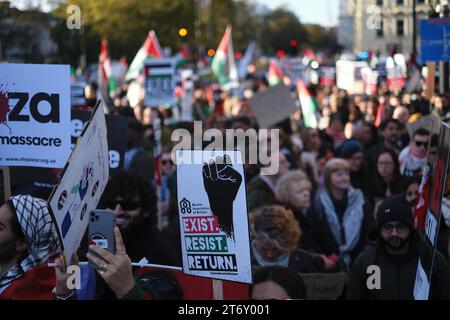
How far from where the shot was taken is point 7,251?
3934 mm

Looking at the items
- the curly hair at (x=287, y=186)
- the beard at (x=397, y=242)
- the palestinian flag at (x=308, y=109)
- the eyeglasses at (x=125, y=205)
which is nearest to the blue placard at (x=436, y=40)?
the curly hair at (x=287, y=186)

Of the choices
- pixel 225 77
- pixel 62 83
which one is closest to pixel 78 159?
pixel 62 83

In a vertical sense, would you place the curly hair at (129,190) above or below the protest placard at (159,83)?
below

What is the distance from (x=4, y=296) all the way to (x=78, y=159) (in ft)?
2.20

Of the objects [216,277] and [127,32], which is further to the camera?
[127,32]

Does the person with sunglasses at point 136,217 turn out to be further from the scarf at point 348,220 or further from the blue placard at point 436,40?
the blue placard at point 436,40

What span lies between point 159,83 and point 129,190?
1164 centimetres

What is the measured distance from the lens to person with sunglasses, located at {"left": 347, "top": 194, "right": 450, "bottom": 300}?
518 cm

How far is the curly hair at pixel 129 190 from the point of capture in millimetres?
5051

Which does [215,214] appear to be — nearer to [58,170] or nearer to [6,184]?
[6,184]

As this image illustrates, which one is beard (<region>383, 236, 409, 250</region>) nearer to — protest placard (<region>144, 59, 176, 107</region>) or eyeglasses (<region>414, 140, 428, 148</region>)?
eyeglasses (<region>414, 140, 428, 148</region>)

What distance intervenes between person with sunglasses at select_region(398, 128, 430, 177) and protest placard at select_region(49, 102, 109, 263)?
501 cm

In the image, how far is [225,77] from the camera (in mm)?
23797
